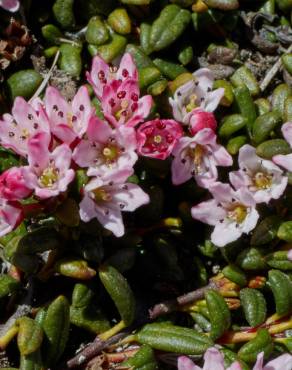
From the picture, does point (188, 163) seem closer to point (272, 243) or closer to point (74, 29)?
point (272, 243)

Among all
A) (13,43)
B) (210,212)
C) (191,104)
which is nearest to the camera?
(210,212)

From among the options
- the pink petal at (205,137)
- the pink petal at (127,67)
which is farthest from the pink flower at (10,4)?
the pink petal at (205,137)

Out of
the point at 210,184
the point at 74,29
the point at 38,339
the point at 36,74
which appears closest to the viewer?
the point at 38,339

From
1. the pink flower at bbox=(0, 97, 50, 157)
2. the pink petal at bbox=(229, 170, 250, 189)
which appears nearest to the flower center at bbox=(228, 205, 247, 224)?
the pink petal at bbox=(229, 170, 250, 189)

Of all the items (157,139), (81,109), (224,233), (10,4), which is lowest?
(224,233)

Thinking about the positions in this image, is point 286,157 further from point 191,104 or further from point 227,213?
point 191,104

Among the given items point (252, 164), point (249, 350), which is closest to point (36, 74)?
point (252, 164)

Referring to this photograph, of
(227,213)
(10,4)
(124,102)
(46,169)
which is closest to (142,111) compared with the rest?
(124,102)

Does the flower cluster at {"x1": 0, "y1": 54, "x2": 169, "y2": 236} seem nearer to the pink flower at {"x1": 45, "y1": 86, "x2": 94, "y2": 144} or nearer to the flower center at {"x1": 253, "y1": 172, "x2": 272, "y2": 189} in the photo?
the pink flower at {"x1": 45, "y1": 86, "x2": 94, "y2": 144}
